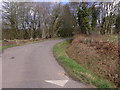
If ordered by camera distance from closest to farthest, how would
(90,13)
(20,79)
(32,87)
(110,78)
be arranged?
(32,87) → (20,79) → (110,78) → (90,13)

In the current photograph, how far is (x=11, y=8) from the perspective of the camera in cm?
2658

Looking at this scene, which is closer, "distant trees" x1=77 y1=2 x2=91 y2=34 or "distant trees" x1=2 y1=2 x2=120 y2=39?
"distant trees" x1=77 y1=2 x2=91 y2=34

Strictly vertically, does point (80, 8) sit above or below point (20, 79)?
above

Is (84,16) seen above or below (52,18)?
below

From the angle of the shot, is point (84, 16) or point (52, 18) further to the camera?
point (52, 18)

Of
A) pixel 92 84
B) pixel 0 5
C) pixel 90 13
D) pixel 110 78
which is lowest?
pixel 110 78

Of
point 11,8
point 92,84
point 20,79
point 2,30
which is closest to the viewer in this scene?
point 92,84

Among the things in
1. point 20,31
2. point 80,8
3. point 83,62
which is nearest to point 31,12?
point 20,31

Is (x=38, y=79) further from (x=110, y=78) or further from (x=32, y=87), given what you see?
(x=110, y=78)

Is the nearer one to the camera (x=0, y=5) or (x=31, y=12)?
(x=0, y=5)

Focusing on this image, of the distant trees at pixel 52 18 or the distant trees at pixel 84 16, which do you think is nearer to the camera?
the distant trees at pixel 84 16

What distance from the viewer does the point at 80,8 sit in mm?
22281

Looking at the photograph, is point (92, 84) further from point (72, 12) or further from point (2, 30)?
point (2, 30)

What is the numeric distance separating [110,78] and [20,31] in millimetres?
29240
